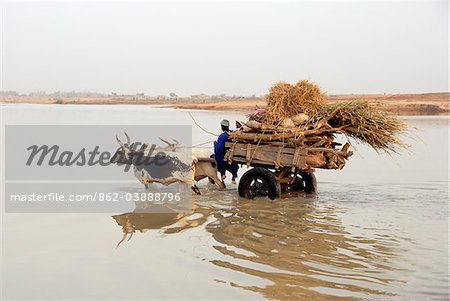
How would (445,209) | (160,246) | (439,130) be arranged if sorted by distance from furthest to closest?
(439,130) → (445,209) → (160,246)

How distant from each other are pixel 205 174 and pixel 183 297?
649cm

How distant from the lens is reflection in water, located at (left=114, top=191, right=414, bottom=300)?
6191 millimetres

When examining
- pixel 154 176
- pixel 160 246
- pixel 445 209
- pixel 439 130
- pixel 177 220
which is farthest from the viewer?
pixel 439 130

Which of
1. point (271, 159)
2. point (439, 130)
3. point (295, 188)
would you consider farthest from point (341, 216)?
point (439, 130)

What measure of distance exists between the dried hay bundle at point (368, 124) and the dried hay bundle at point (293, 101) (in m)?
0.28

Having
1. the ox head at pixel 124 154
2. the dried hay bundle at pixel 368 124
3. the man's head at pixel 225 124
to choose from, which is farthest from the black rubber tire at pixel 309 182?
the ox head at pixel 124 154

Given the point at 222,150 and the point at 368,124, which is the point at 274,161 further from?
the point at 368,124

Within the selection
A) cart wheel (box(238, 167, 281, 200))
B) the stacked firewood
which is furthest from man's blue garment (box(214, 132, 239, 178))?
cart wheel (box(238, 167, 281, 200))

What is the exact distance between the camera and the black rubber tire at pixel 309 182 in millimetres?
12297

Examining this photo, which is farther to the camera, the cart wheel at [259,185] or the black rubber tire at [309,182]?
the black rubber tire at [309,182]

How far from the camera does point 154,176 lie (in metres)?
12.0

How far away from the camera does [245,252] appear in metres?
7.59

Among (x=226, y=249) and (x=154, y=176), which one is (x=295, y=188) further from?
(x=226, y=249)

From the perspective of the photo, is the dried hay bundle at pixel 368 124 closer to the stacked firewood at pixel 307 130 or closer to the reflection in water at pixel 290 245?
the stacked firewood at pixel 307 130
